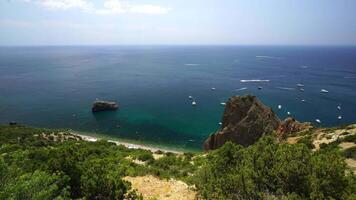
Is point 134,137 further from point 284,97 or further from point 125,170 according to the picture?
point 284,97

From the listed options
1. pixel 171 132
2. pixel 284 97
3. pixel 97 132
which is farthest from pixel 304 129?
pixel 284 97

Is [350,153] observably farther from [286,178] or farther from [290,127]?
[290,127]

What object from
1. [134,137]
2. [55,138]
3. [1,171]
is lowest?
[134,137]

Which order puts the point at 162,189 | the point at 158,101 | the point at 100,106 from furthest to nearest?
the point at 158,101
the point at 100,106
the point at 162,189

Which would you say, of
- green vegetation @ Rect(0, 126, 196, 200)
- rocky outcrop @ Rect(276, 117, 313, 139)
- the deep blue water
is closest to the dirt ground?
Result: green vegetation @ Rect(0, 126, 196, 200)

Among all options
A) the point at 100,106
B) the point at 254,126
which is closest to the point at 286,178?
the point at 254,126

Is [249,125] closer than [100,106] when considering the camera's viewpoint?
Yes

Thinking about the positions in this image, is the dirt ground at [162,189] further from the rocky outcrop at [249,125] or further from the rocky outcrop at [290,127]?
the rocky outcrop at [290,127]

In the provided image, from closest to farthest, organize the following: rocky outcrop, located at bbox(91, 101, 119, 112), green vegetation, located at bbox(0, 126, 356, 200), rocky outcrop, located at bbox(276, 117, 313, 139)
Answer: green vegetation, located at bbox(0, 126, 356, 200)
rocky outcrop, located at bbox(276, 117, 313, 139)
rocky outcrop, located at bbox(91, 101, 119, 112)

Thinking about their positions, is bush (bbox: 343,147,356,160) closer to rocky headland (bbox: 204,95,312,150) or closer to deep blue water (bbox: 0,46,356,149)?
rocky headland (bbox: 204,95,312,150)

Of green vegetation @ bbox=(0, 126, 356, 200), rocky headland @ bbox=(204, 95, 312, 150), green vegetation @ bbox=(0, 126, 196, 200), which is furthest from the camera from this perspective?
rocky headland @ bbox=(204, 95, 312, 150)

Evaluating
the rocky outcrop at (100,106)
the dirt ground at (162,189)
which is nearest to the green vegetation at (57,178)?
the dirt ground at (162,189)
